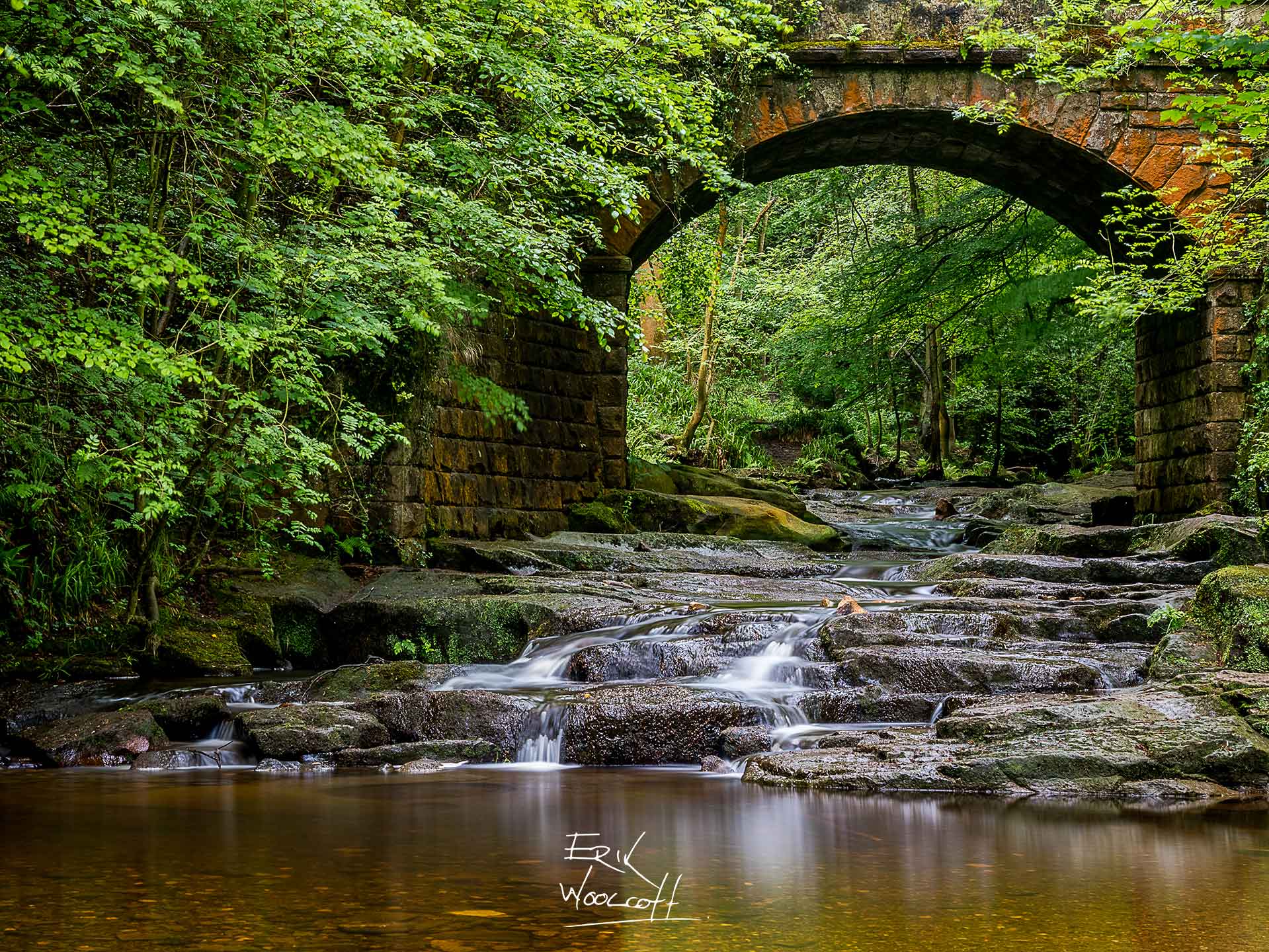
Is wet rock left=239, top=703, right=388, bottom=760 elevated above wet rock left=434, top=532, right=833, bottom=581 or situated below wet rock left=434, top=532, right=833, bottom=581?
below

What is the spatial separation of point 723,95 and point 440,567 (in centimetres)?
635

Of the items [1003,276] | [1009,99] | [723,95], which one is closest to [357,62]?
[723,95]

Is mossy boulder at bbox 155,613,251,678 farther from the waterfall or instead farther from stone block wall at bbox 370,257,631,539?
the waterfall

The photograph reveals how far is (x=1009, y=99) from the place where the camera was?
12.8 m

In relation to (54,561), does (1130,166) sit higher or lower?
higher

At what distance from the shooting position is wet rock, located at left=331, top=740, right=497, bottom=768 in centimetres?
549

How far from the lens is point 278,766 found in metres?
5.41

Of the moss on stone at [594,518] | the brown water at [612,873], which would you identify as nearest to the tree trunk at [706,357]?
the moss on stone at [594,518]

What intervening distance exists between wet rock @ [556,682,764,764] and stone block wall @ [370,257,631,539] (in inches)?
214

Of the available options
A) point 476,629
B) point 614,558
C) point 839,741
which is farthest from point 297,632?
point 839,741

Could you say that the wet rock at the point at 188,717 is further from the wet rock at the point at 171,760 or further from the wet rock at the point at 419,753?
the wet rock at the point at 419,753

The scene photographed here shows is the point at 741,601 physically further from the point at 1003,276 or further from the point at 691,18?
the point at 1003,276
